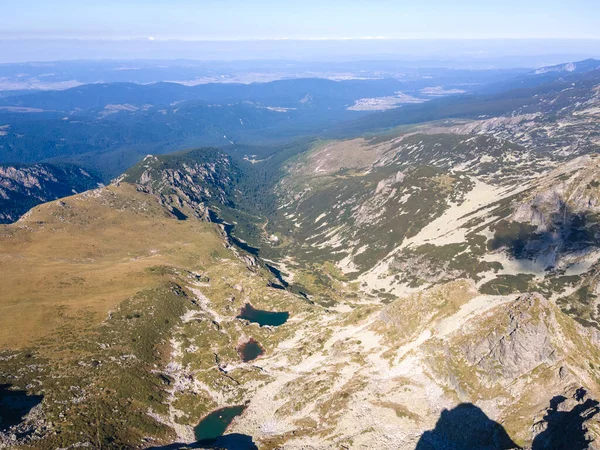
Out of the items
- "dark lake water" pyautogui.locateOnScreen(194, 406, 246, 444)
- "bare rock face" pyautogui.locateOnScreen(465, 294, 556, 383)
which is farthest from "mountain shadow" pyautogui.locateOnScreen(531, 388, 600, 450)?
"dark lake water" pyautogui.locateOnScreen(194, 406, 246, 444)

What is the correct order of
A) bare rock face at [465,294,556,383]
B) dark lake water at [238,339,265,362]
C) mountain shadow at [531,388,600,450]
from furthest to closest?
dark lake water at [238,339,265,362]
bare rock face at [465,294,556,383]
mountain shadow at [531,388,600,450]

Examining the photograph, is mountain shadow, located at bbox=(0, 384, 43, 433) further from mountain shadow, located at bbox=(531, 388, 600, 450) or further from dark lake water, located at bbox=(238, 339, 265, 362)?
mountain shadow, located at bbox=(531, 388, 600, 450)

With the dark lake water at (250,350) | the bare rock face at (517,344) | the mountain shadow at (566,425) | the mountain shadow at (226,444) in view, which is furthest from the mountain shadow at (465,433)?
the dark lake water at (250,350)

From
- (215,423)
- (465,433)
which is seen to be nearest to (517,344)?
(465,433)

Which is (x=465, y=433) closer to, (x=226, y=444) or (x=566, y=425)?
(x=566, y=425)

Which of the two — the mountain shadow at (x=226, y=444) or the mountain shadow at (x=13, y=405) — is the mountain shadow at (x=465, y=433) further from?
the mountain shadow at (x=13, y=405)
